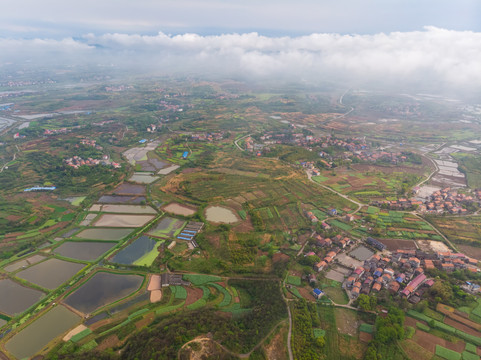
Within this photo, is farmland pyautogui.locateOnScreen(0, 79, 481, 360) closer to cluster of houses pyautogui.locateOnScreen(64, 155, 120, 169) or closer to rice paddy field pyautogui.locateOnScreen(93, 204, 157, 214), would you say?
rice paddy field pyautogui.locateOnScreen(93, 204, 157, 214)

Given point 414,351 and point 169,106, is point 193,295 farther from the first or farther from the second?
point 169,106

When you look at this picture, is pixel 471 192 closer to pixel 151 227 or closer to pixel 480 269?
pixel 480 269

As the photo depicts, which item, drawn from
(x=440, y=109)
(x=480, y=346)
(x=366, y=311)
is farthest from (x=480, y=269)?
(x=440, y=109)

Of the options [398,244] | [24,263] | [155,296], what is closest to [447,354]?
[398,244]

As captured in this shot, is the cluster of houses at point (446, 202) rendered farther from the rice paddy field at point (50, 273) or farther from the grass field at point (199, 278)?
the rice paddy field at point (50, 273)

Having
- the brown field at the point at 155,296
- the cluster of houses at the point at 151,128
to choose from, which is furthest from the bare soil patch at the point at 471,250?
the cluster of houses at the point at 151,128

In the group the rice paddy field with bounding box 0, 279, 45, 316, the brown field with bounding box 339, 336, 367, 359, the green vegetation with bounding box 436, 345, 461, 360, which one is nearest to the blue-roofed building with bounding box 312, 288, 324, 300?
the brown field with bounding box 339, 336, 367, 359
